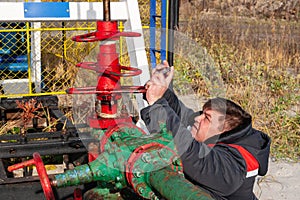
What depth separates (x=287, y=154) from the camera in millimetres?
4062

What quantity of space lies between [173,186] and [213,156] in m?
0.68

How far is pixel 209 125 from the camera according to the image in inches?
87.7

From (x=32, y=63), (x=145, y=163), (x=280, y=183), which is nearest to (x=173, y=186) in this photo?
(x=145, y=163)

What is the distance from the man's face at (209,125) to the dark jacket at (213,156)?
0.08 meters

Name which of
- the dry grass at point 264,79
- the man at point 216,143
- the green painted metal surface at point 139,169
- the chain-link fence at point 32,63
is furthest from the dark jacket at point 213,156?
the chain-link fence at point 32,63

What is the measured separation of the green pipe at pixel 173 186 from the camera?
1.23 meters

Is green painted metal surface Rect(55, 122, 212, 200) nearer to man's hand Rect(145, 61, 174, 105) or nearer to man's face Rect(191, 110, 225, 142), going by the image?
man's hand Rect(145, 61, 174, 105)

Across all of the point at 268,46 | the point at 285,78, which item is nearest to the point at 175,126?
the point at 285,78

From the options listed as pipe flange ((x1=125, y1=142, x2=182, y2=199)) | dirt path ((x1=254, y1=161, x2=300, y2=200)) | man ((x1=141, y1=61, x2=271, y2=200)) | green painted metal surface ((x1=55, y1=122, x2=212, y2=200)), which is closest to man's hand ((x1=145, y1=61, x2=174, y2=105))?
man ((x1=141, y1=61, x2=271, y2=200))

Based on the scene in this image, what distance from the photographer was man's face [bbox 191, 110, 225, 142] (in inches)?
87.7

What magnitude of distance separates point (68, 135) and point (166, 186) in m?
1.86

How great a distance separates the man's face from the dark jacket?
0.08 meters

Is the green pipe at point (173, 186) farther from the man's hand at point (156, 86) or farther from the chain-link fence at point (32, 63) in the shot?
the chain-link fence at point (32, 63)

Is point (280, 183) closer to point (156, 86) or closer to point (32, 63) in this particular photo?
point (156, 86)
